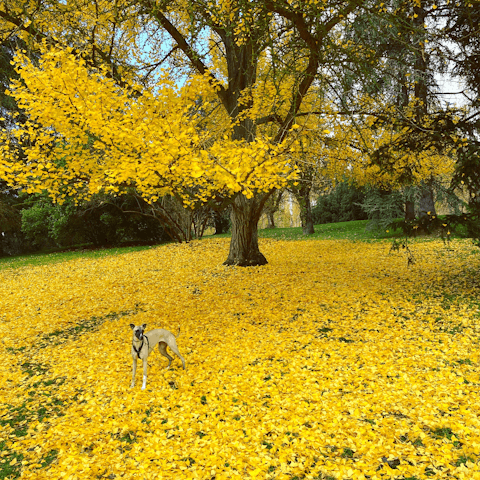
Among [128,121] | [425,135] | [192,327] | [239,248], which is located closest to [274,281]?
[239,248]

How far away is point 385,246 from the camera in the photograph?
13391 mm

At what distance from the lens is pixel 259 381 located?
14.5 ft

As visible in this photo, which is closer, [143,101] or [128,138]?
[128,138]

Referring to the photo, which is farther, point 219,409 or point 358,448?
point 219,409

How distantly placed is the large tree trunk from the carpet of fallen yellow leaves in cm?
164

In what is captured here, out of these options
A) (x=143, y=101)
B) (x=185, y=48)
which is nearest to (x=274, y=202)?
(x=185, y=48)

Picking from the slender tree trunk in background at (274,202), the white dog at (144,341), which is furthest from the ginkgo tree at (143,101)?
the slender tree trunk in background at (274,202)

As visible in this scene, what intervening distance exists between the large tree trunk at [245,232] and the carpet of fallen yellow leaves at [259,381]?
64.4 inches

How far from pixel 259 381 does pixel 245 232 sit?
6.47m

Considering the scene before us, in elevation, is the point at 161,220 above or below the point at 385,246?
above

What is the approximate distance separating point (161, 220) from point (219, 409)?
1453 cm

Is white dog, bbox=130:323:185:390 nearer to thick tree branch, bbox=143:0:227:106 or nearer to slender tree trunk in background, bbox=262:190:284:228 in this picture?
thick tree branch, bbox=143:0:227:106

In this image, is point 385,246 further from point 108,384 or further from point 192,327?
point 108,384

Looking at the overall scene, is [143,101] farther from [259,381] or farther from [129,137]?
[259,381]
